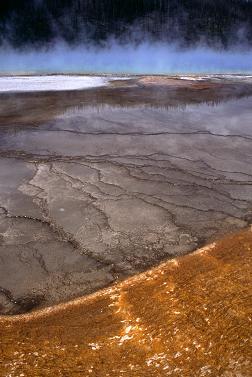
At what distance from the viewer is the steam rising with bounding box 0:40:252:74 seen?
52.5 ft

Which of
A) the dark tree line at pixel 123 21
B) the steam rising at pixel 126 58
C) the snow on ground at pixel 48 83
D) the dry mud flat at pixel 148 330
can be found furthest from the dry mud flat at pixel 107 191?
the dark tree line at pixel 123 21

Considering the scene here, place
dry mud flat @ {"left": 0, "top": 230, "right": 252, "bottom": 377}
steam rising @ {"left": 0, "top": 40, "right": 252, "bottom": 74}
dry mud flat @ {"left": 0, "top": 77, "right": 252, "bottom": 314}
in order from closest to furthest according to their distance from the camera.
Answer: dry mud flat @ {"left": 0, "top": 230, "right": 252, "bottom": 377}, dry mud flat @ {"left": 0, "top": 77, "right": 252, "bottom": 314}, steam rising @ {"left": 0, "top": 40, "right": 252, "bottom": 74}

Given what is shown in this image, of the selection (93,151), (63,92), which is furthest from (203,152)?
(63,92)

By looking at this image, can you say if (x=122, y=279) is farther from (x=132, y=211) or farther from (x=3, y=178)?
(x=3, y=178)

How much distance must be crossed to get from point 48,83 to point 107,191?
7.56 metres

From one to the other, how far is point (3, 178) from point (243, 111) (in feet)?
16.8

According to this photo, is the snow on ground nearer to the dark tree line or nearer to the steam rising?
the steam rising

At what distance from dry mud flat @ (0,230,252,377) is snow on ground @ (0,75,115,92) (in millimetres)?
7951

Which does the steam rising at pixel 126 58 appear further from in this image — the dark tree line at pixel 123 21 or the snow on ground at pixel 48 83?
the snow on ground at pixel 48 83

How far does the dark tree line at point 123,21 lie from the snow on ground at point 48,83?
21.2 ft

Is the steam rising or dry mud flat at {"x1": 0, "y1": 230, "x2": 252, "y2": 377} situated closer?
dry mud flat at {"x1": 0, "y1": 230, "x2": 252, "y2": 377}

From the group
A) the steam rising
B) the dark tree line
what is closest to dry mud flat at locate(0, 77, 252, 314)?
the steam rising

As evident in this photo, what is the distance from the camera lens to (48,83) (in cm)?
1057

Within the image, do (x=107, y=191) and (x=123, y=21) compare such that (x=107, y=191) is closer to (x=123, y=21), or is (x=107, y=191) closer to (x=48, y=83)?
(x=48, y=83)
